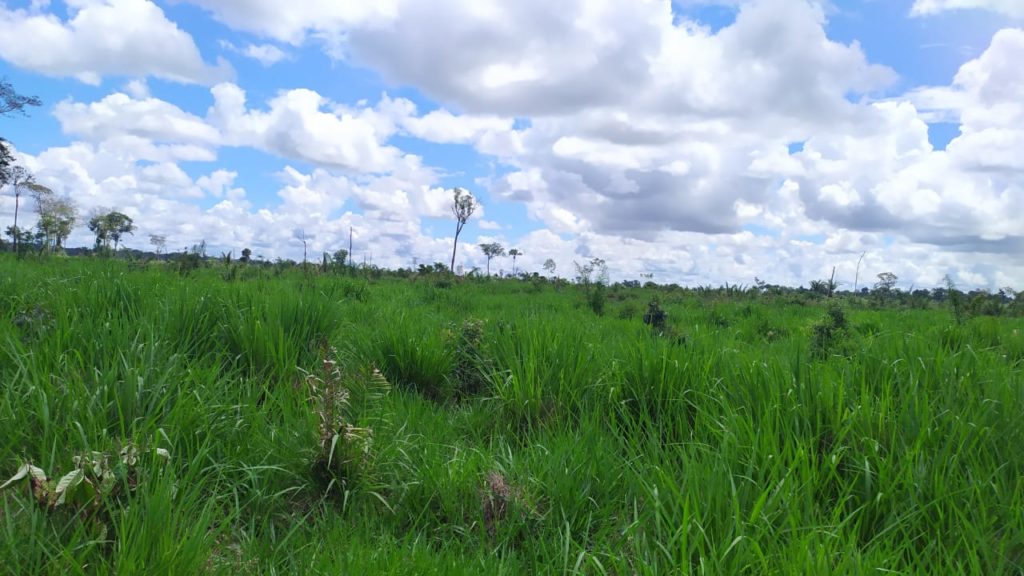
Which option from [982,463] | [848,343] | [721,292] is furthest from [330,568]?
[721,292]

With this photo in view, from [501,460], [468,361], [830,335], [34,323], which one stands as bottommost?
[501,460]

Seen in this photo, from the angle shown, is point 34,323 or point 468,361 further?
point 468,361

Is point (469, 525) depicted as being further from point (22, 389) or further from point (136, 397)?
point (22, 389)

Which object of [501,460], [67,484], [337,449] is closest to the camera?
[67,484]

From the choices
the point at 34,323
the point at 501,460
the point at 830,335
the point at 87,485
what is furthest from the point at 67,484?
the point at 830,335

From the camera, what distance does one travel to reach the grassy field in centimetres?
195

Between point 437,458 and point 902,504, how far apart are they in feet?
5.91

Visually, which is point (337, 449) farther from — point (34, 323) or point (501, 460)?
point (34, 323)

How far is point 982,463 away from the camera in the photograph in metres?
2.49

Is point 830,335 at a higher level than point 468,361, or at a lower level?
higher

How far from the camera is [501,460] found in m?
2.83

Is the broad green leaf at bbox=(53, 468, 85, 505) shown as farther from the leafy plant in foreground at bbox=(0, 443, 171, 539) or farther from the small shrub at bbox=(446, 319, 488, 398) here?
the small shrub at bbox=(446, 319, 488, 398)

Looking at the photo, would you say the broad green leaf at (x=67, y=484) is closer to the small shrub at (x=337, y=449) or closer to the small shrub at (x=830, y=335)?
the small shrub at (x=337, y=449)

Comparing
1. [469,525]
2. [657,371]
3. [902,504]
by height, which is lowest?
[469,525]
